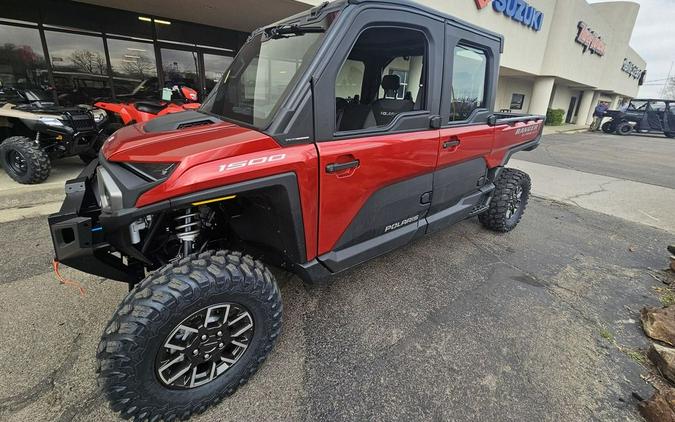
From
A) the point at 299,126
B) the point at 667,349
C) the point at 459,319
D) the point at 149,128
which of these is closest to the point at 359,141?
the point at 299,126

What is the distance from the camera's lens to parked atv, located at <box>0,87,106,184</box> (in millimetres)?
4908

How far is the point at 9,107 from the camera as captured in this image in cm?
528

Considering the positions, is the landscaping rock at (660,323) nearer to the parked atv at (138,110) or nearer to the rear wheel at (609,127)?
the parked atv at (138,110)

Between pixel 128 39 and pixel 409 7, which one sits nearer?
pixel 409 7

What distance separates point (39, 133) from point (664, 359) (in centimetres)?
786

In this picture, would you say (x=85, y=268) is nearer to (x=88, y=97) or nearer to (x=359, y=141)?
(x=359, y=141)

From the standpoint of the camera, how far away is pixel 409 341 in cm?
237

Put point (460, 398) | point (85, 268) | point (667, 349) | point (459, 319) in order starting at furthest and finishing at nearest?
point (459, 319)
point (667, 349)
point (460, 398)
point (85, 268)

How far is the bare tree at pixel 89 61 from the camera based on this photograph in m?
8.16

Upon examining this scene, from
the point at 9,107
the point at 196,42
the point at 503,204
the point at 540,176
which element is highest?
the point at 196,42

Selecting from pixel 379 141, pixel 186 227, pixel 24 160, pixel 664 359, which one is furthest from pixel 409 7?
pixel 24 160

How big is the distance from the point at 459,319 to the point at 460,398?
779 millimetres

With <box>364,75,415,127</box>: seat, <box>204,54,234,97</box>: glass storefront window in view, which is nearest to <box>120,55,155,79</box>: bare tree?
<box>204,54,234,97</box>: glass storefront window

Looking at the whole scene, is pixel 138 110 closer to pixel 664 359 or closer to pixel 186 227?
pixel 186 227
